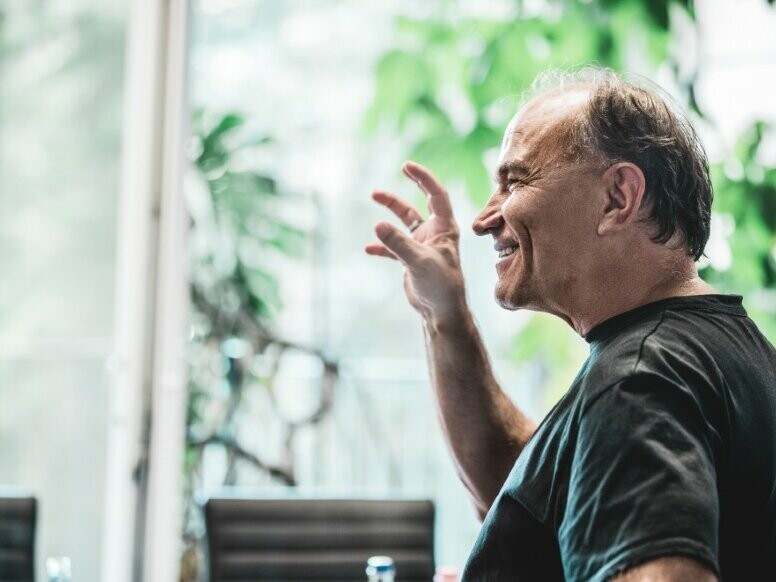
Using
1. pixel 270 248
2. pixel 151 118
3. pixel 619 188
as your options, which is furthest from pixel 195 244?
pixel 619 188

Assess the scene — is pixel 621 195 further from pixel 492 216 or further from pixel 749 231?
pixel 749 231

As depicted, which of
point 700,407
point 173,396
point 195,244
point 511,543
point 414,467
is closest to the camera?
point 700,407

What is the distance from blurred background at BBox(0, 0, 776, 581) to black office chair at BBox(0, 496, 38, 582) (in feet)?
3.17

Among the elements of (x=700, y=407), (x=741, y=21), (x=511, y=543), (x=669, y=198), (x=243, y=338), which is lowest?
(x=511, y=543)

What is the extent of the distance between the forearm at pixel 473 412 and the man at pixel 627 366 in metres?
0.31

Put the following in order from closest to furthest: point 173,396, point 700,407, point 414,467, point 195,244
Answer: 1. point 700,407
2. point 173,396
3. point 195,244
4. point 414,467

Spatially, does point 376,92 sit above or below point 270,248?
above

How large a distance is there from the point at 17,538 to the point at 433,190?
1.19 m

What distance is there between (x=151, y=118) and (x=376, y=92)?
0.70 metres

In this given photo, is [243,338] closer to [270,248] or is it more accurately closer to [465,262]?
[270,248]

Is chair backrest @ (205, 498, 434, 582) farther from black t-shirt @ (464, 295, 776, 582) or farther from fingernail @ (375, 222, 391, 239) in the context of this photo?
black t-shirt @ (464, 295, 776, 582)

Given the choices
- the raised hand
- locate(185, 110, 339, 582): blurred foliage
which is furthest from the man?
locate(185, 110, 339, 582): blurred foliage

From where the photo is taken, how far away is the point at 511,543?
1.07 meters

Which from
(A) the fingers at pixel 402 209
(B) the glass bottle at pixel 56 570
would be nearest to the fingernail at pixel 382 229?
(A) the fingers at pixel 402 209
